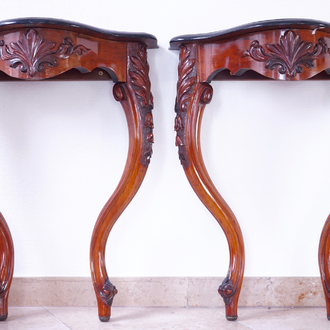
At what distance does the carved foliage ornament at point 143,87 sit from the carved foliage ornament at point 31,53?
0.25 metres

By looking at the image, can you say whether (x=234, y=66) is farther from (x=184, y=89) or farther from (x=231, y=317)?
(x=231, y=317)

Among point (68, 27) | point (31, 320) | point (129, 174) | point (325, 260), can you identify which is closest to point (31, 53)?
point (68, 27)

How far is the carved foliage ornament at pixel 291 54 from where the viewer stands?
3.47 ft

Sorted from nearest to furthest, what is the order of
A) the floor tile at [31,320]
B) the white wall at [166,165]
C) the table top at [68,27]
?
the table top at [68,27]
the floor tile at [31,320]
the white wall at [166,165]

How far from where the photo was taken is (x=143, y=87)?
1234 mm

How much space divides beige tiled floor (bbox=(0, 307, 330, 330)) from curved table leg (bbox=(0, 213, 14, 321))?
54mm

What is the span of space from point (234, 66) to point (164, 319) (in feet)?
2.74

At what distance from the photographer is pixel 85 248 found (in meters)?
1.46

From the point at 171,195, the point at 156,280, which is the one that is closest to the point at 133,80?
the point at 171,195

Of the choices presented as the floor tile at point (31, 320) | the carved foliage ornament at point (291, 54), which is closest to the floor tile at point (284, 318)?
the floor tile at point (31, 320)

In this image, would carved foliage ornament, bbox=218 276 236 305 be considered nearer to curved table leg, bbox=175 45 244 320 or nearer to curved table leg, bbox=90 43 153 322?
curved table leg, bbox=175 45 244 320

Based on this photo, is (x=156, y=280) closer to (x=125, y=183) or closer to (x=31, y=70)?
(x=125, y=183)

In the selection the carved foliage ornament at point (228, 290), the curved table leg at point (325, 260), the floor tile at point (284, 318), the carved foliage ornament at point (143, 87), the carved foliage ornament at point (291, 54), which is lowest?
the floor tile at point (284, 318)

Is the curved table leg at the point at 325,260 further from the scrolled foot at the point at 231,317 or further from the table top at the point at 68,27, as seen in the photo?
the table top at the point at 68,27
